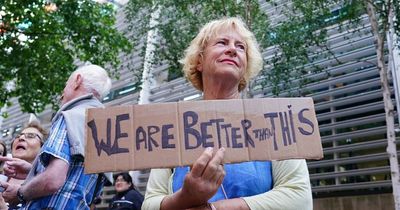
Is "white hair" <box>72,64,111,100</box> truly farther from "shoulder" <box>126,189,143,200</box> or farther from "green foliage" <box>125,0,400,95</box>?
"green foliage" <box>125,0,400,95</box>

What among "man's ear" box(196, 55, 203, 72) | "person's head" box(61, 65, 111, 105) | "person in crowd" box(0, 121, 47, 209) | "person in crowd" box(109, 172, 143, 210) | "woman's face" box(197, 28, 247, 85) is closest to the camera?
"woman's face" box(197, 28, 247, 85)

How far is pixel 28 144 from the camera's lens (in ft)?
10.3

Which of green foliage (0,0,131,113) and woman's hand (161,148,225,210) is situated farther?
green foliage (0,0,131,113)

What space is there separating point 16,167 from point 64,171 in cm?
63

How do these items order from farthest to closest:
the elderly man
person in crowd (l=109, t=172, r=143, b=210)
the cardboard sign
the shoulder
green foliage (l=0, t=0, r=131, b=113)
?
green foliage (l=0, t=0, r=131, b=113), the shoulder, person in crowd (l=109, t=172, r=143, b=210), the elderly man, the cardboard sign

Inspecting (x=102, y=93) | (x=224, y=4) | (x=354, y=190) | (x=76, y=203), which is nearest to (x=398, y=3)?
(x=224, y=4)

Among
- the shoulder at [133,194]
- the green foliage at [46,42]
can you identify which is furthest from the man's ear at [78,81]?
the green foliage at [46,42]

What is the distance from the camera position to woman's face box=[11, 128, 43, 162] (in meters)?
3.10

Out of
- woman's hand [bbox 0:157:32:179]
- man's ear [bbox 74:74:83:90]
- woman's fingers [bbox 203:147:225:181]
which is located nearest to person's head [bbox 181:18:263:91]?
woman's fingers [bbox 203:147:225:181]

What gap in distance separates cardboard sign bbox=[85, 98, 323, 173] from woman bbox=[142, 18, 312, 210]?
0.27ft

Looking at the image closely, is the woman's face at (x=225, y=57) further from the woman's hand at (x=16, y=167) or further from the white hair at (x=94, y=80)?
the woman's hand at (x=16, y=167)

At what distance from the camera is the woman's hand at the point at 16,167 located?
2.58 metres

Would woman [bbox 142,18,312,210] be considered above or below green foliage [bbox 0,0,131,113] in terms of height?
below

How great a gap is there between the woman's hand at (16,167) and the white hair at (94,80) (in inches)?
24.1
